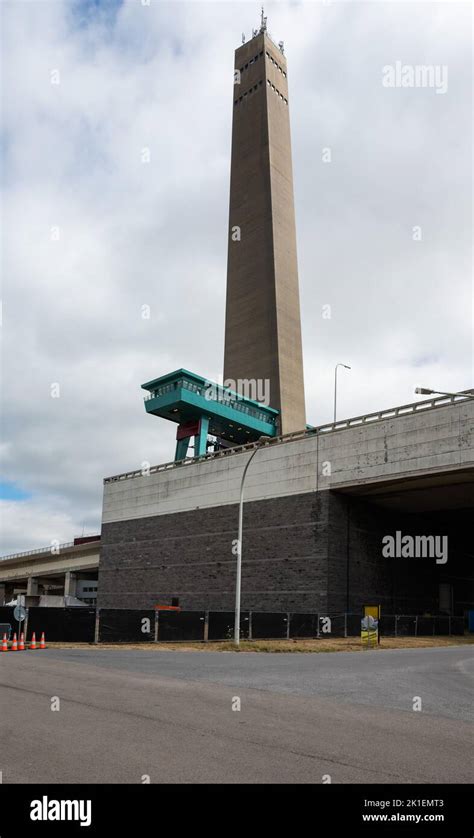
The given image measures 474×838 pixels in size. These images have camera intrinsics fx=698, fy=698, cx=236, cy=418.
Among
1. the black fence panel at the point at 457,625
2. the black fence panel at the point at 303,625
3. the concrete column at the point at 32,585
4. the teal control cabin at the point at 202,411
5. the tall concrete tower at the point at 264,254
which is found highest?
the tall concrete tower at the point at 264,254

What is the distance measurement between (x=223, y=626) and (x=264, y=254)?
56105 mm

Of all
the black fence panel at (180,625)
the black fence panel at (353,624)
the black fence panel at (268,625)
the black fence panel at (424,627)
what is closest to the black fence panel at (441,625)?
the black fence panel at (424,627)

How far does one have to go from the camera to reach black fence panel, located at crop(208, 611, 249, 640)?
31.0 metres

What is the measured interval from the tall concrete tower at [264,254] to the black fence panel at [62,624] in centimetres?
5038

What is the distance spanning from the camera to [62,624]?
91.1 ft

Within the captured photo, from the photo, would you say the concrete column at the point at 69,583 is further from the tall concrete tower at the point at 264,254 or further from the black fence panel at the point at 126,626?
the black fence panel at the point at 126,626

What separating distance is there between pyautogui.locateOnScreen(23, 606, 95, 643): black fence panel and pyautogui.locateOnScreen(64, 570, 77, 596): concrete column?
63886 mm

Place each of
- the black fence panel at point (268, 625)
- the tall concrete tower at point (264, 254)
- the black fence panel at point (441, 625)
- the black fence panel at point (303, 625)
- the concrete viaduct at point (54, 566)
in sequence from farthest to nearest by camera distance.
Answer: the concrete viaduct at point (54, 566) < the tall concrete tower at point (264, 254) < the black fence panel at point (441, 625) < the black fence panel at point (303, 625) < the black fence panel at point (268, 625)

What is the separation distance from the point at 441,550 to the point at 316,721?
47.0 m

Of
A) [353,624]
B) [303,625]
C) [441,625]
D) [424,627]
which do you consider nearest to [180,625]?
[303,625]

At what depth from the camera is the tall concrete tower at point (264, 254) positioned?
255 ft

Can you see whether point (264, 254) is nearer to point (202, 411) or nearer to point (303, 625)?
point (202, 411)
